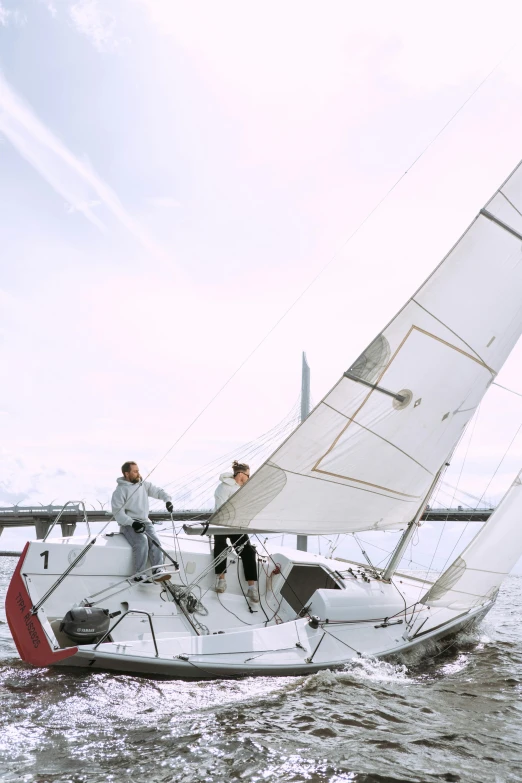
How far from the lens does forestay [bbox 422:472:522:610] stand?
672cm

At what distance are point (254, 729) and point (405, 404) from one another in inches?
150

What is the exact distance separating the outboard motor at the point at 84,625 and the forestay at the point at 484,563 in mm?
3814

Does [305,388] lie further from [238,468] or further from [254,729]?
[254,729]

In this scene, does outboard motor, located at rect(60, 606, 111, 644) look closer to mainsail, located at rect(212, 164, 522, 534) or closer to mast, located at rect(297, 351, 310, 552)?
mainsail, located at rect(212, 164, 522, 534)

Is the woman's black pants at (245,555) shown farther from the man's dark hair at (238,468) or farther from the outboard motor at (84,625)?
the outboard motor at (84,625)

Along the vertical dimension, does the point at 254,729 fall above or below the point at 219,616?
above

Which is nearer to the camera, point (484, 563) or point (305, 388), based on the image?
point (484, 563)

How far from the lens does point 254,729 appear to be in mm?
3859

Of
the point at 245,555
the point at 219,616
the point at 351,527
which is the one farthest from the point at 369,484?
the point at 219,616

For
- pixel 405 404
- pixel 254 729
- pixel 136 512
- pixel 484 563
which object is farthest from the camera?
pixel 484 563

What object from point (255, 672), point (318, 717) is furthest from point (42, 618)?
point (318, 717)

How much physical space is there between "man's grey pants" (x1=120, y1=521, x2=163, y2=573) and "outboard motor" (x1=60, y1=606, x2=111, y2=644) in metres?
1.42

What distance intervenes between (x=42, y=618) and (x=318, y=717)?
236 cm

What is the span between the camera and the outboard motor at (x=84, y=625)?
4.54 metres
